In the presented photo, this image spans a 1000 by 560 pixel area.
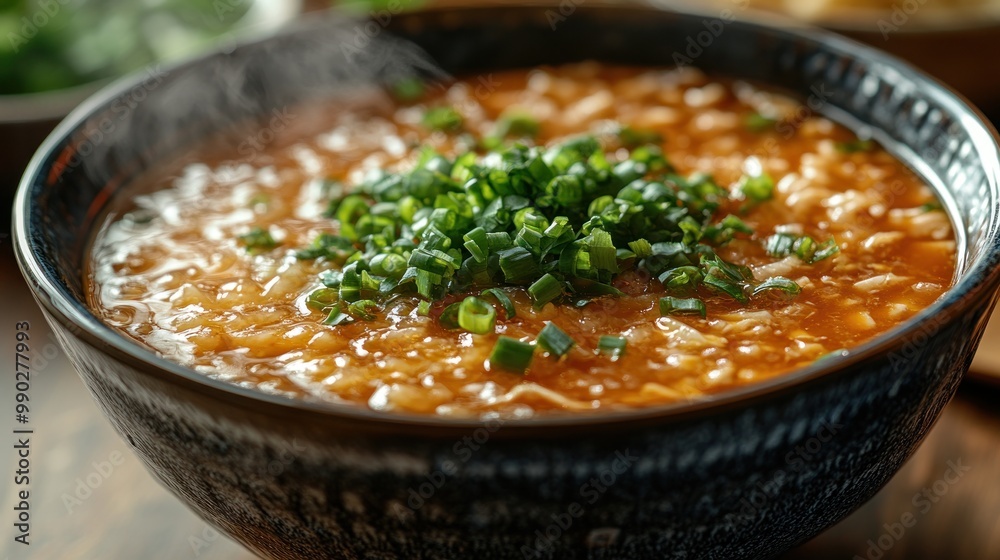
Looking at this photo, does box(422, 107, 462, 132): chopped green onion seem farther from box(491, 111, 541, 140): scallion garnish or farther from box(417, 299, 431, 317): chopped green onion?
box(417, 299, 431, 317): chopped green onion

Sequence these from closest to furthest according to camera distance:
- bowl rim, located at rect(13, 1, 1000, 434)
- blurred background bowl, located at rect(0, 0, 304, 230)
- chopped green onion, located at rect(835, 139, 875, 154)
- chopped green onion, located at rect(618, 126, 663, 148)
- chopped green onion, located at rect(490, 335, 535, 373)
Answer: bowl rim, located at rect(13, 1, 1000, 434) < chopped green onion, located at rect(490, 335, 535, 373) < chopped green onion, located at rect(835, 139, 875, 154) < chopped green onion, located at rect(618, 126, 663, 148) < blurred background bowl, located at rect(0, 0, 304, 230)

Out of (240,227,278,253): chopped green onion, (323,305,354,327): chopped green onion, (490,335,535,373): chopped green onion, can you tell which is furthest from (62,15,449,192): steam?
(490,335,535,373): chopped green onion

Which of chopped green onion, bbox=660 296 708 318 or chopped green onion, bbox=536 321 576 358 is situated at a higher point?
chopped green onion, bbox=536 321 576 358

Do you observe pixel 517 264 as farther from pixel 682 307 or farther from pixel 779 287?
pixel 779 287

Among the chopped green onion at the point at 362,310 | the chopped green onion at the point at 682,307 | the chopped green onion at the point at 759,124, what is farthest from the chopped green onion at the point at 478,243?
the chopped green onion at the point at 759,124

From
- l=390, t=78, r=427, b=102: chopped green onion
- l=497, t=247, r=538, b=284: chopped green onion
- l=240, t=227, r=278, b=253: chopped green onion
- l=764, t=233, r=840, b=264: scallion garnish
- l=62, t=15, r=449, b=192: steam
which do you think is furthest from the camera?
l=390, t=78, r=427, b=102: chopped green onion

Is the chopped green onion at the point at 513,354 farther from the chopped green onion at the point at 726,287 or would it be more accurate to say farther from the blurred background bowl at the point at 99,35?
the blurred background bowl at the point at 99,35
